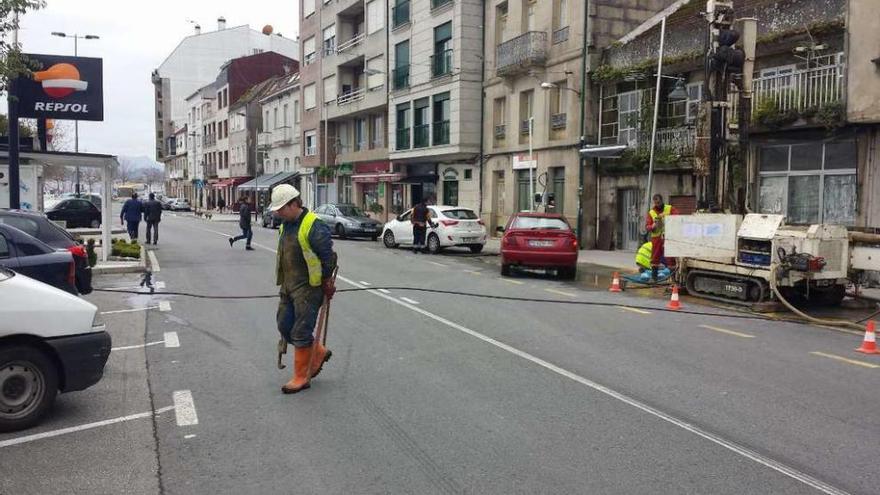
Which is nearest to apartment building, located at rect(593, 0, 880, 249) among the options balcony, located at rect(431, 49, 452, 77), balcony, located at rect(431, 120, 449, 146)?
balcony, located at rect(431, 120, 449, 146)

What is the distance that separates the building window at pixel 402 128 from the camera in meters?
34.9

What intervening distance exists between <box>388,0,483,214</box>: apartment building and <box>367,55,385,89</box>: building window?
1144mm

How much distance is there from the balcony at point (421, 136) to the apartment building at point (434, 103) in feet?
0.06

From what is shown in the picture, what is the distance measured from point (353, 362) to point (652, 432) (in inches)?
127

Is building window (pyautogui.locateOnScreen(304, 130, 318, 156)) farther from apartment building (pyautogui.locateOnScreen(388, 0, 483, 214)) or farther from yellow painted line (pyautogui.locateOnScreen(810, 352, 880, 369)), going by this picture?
yellow painted line (pyautogui.locateOnScreen(810, 352, 880, 369))

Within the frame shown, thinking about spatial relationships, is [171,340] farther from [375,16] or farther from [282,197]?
[375,16]

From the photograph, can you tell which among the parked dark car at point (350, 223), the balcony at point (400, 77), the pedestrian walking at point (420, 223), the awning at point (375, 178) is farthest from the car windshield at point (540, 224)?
the awning at point (375, 178)

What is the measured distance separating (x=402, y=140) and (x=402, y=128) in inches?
23.3

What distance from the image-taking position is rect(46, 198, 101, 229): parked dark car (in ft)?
100.0

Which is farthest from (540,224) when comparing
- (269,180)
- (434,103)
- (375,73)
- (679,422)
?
(269,180)

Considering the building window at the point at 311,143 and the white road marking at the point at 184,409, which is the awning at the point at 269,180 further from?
the white road marking at the point at 184,409

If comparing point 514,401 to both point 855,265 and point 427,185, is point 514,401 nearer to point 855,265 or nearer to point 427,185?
point 855,265

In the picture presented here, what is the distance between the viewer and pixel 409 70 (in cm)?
3447

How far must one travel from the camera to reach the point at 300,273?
623 centimetres
